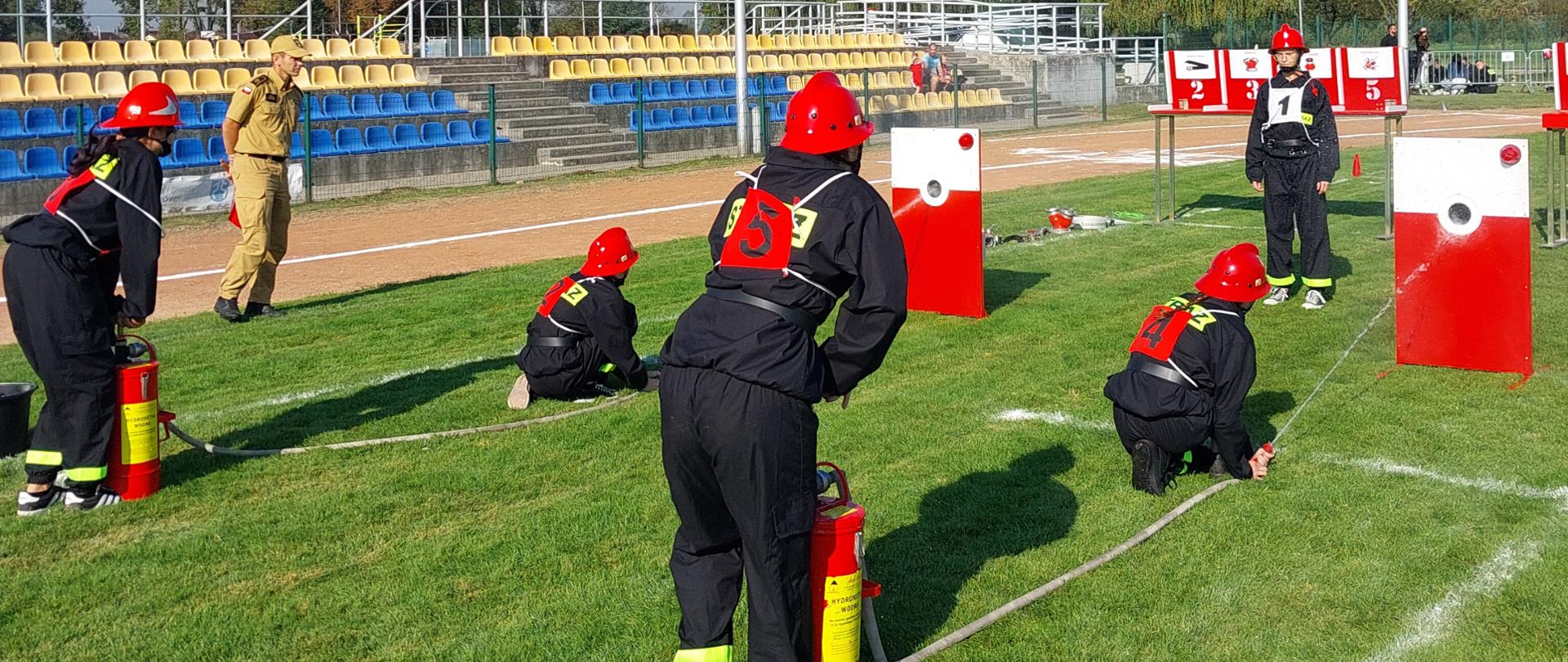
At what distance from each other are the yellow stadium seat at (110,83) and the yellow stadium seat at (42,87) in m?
0.62

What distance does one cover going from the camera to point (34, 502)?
658 cm

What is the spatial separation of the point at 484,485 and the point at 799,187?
11.0 ft

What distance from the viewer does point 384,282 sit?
542 inches

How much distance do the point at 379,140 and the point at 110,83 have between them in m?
4.04

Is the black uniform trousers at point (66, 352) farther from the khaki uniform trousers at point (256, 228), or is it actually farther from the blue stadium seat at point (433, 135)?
the blue stadium seat at point (433, 135)

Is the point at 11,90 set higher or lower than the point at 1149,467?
higher

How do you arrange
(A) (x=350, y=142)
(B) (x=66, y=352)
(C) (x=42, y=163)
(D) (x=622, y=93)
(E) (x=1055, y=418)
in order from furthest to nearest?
(D) (x=622, y=93)
(A) (x=350, y=142)
(C) (x=42, y=163)
(E) (x=1055, y=418)
(B) (x=66, y=352)


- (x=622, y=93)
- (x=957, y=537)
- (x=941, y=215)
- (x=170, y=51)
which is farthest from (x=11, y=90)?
(x=957, y=537)

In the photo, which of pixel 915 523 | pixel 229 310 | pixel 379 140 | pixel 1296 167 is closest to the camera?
pixel 915 523

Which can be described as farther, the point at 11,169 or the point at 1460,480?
the point at 11,169

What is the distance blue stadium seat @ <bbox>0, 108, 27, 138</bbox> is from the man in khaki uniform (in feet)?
32.1

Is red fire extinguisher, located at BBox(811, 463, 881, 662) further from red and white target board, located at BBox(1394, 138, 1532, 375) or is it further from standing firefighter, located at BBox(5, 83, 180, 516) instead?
red and white target board, located at BBox(1394, 138, 1532, 375)

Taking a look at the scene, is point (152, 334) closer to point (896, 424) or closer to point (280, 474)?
point (280, 474)

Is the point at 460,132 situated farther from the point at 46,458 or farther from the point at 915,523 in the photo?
the point at 915,523
